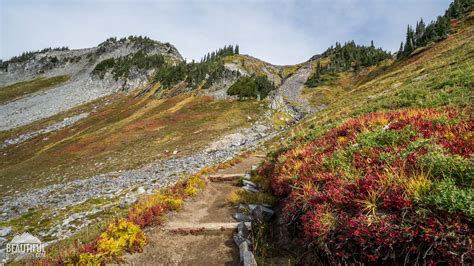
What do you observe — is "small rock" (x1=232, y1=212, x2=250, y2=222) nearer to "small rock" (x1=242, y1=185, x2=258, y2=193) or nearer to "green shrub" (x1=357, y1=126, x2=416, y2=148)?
"small rock" (x1=242, y1=185, x2=258, y2=193)

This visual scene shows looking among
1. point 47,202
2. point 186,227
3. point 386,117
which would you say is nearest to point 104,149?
point 47,202

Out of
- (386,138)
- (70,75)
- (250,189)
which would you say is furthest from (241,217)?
(70,75)

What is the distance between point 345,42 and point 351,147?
160m

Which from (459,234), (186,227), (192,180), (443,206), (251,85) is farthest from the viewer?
(251,85)

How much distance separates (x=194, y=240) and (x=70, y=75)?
589 ft

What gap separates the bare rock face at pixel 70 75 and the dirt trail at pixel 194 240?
100.0 m

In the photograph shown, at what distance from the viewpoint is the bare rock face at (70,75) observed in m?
97.7

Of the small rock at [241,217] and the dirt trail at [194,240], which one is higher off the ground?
the small rock at [241,217]

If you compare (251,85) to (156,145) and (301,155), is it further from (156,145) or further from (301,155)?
(301,155)

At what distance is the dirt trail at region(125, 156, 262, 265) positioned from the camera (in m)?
8.30

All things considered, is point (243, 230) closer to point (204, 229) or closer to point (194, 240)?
point (204, 229)

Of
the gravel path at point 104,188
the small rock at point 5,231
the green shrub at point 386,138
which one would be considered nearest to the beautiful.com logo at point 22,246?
the gravel path at point 104,188

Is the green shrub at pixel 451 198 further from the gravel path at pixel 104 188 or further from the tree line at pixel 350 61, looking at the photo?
the tree line at pixel 350 61

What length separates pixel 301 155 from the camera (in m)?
12.5
